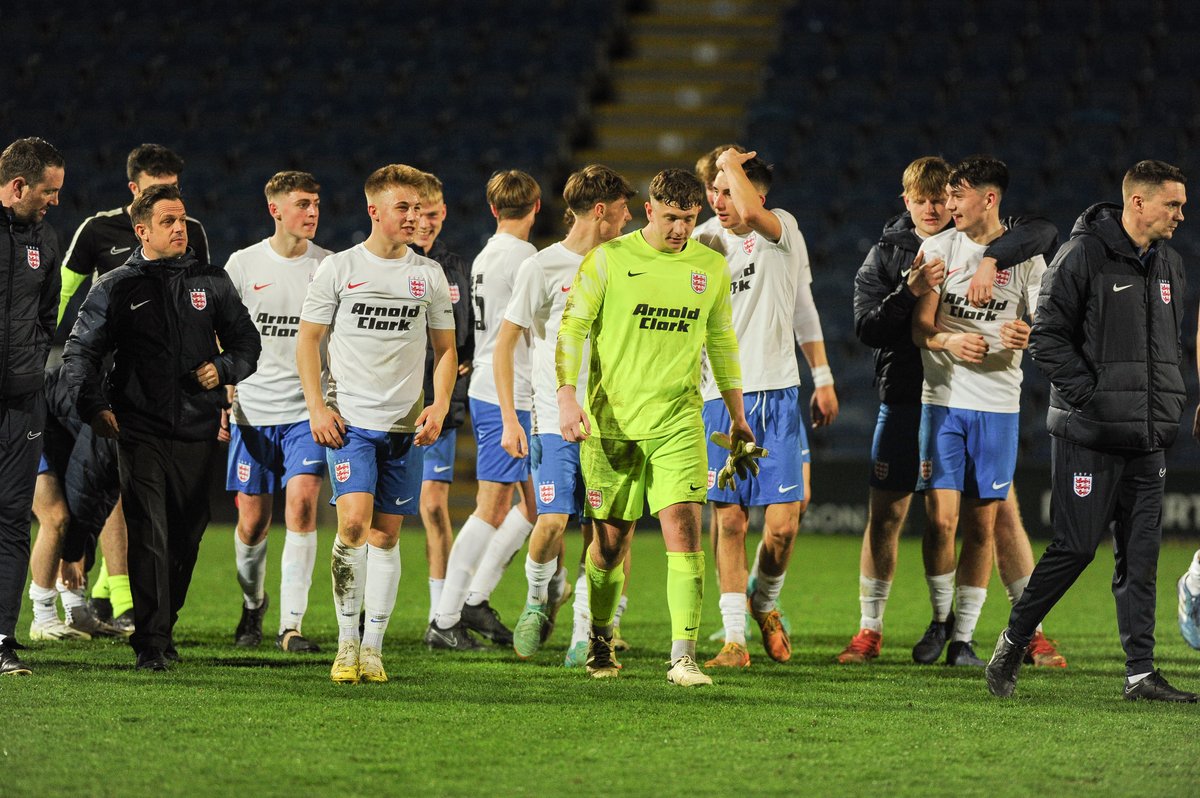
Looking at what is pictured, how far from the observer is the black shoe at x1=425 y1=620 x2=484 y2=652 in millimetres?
7393

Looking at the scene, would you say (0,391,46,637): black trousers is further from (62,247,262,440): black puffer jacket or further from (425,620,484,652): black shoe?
(425,620,484,652): black shoe

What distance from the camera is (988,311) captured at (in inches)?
286

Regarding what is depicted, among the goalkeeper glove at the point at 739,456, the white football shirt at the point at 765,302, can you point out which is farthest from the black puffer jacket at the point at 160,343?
the white football shirt at the point at 765,302

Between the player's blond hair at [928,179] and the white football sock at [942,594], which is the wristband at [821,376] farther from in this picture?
the white football sock at [942,594]

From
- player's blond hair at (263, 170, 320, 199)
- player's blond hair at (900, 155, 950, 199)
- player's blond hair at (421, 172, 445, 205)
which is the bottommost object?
player's blond hair at (421, 172, 445, 205)

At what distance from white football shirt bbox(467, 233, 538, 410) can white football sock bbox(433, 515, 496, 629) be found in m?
0.73

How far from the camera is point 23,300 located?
249 inches

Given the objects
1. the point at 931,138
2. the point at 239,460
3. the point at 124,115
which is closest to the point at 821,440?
the point at 931,138

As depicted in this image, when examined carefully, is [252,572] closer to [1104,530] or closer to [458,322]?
[458,322]

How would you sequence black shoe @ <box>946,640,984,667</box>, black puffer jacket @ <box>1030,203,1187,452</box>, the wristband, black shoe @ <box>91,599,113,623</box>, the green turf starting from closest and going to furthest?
the green turf
black puffer jacket @ <box>1030,203,1187,452</box>
black shoe @ <box>946,640,984,667</box>
the wristband
black shoe @ <box>91,599,113,623</box>

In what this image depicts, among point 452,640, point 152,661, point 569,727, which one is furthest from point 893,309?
point 152,661

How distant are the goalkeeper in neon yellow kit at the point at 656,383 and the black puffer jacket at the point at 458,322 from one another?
1532 millimetres

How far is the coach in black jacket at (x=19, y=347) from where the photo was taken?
6.25 meters

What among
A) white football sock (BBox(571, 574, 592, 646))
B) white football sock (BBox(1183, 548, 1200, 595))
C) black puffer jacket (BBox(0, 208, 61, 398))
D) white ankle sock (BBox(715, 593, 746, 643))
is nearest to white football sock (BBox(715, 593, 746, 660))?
white ankle sock (BBox(715, 593, 746, 643))
